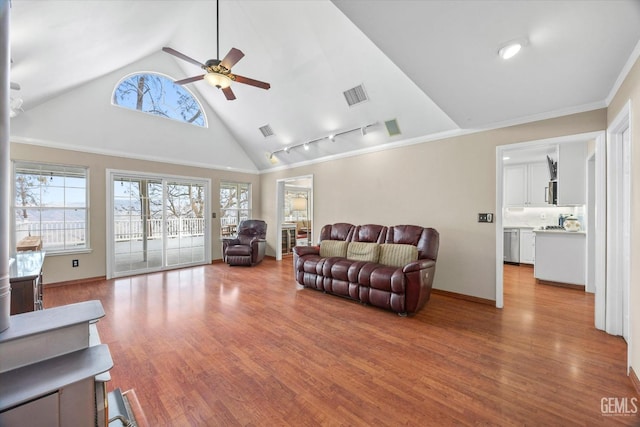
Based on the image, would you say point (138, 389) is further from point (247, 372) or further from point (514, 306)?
point (514, 306)

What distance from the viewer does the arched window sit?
16.8 feet

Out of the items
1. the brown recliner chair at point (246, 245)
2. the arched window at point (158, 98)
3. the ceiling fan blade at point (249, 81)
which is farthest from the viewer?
the brown recliner chair at point (246, 245)

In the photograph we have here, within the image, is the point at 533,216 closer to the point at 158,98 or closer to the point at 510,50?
the point at 510,50

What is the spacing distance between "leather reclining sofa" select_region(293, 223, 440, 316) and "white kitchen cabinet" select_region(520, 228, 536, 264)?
3670 millimetres

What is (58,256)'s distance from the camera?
445 cm

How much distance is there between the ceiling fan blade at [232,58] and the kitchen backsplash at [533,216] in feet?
21.9

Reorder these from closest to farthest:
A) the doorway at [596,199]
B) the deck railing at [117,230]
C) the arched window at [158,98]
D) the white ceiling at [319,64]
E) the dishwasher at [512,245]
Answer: the white ceiling at [319,64] → the doorway at [596,199] → the deck railing at [117,230] → the arched window at [158,98] → the dishwasher at [512,245]

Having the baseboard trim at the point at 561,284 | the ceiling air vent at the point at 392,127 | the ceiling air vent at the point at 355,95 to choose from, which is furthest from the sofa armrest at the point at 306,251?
the baseboard trim at the point at 561,284

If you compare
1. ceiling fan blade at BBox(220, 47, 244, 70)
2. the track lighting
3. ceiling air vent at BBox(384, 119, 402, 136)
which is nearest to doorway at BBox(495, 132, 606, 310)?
ceiling air vent at BBox(384, 119, 402, 136)

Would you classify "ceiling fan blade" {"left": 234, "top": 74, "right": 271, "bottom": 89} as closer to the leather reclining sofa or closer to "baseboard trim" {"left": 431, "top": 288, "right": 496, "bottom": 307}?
the leather reclining sofa

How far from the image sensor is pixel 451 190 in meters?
3.93

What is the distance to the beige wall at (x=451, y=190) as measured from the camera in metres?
3.50

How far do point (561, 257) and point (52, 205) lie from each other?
8.64 m

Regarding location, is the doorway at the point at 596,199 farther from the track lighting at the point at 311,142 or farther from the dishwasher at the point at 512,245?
the dishwasher at the point at 512,245
